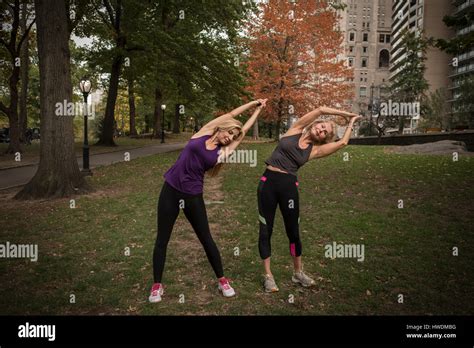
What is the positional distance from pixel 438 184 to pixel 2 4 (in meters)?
23.3

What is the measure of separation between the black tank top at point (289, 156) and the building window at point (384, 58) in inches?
5223

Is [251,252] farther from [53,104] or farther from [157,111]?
[157,111]

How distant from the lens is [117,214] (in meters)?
8.59

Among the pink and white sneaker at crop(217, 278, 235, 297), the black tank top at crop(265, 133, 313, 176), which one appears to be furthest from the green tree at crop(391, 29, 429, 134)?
the pink and white sneaker at crop(217, 278, 235, 297)

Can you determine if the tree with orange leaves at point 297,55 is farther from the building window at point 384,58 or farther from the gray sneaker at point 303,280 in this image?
the building window at point 384,58

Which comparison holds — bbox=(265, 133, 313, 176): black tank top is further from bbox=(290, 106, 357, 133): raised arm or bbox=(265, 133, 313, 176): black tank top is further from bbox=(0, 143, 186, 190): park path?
bbox=(0, 143, 186, 190): park path

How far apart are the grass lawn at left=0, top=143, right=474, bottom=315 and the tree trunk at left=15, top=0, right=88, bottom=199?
2.48ft

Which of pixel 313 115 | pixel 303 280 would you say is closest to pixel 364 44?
pixel 313 115

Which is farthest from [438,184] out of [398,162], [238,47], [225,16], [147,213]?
[238,47]

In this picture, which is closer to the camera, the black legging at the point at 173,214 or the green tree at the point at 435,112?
the black legging at the point at 173,214

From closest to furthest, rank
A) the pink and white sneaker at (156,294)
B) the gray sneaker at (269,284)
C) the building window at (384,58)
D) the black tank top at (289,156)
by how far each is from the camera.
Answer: the pink and white sneaker at (156,294) < the black tank top at (289,156) < the gray sneaker at (269,284) < the building window at (384,58)

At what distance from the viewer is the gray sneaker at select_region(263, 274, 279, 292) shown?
466 centimetres

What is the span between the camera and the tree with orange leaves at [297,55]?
915 inches

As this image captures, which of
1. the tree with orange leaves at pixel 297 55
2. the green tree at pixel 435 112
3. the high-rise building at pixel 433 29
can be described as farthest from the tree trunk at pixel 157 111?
the high-rise building at pixel 433 29
